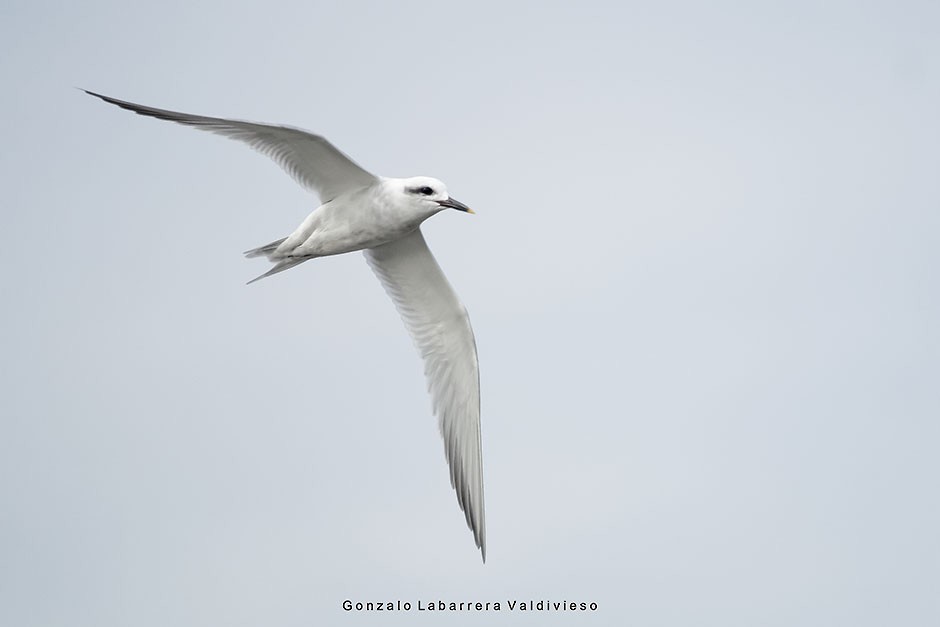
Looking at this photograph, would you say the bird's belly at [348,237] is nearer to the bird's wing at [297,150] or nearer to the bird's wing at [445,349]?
the bird's wing at [297,150]

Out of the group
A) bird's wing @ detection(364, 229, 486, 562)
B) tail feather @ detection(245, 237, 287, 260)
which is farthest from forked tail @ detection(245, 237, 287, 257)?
bird's wing @ detection(364, 229, 486, 562)

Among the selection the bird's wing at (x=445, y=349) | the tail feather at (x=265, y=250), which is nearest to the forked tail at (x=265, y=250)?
the tail feather at (x=265, y=250)

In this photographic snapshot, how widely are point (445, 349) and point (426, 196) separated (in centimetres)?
241

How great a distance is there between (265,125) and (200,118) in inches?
24.3

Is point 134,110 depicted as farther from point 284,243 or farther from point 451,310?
point 451,310

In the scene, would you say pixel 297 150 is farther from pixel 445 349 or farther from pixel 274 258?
pixel 445 349

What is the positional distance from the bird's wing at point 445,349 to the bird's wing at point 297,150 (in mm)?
1127

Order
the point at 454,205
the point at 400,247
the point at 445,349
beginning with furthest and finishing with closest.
→ the point at 445,349
the point at 400,247
the point at 454,205

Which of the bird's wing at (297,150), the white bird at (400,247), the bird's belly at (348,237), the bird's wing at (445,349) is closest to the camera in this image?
the bird's wing at (297,150)

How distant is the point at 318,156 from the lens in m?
12.2

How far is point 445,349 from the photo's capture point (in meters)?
14.0

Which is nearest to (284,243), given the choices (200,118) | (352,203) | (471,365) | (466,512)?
(352,203)

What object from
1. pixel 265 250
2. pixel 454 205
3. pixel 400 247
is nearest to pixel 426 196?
pixel 454 205

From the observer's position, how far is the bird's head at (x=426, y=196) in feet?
39.9
